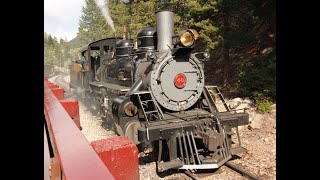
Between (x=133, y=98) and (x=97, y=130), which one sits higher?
(x=133, y=98)

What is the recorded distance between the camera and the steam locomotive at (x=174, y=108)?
5470mm

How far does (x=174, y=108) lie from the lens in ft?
21.4

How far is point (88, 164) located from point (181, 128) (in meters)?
4.35

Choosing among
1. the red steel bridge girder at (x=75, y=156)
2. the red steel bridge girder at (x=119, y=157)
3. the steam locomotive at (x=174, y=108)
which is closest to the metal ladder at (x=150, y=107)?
Answer: the steam locomotive at (x=174, y=108)

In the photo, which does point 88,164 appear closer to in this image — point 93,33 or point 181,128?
point 181,128

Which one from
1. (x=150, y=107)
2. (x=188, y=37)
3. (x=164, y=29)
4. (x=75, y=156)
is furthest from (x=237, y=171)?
(x=75, y=156)

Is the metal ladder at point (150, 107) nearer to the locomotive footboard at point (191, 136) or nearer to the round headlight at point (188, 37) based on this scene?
the locomotive footboard at point (191, 136)

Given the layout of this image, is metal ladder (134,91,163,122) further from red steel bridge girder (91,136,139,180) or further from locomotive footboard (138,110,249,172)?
red steel bridge girder (91,136,139,180)

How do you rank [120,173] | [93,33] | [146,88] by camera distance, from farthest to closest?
[93,33], [146,88], [120,173]

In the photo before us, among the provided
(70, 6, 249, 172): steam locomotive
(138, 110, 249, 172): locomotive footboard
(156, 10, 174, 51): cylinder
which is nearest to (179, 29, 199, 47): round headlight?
(70, 6, 249, 172): steam locomotive

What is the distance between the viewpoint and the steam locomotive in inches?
215

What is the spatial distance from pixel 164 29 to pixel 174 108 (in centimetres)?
210
